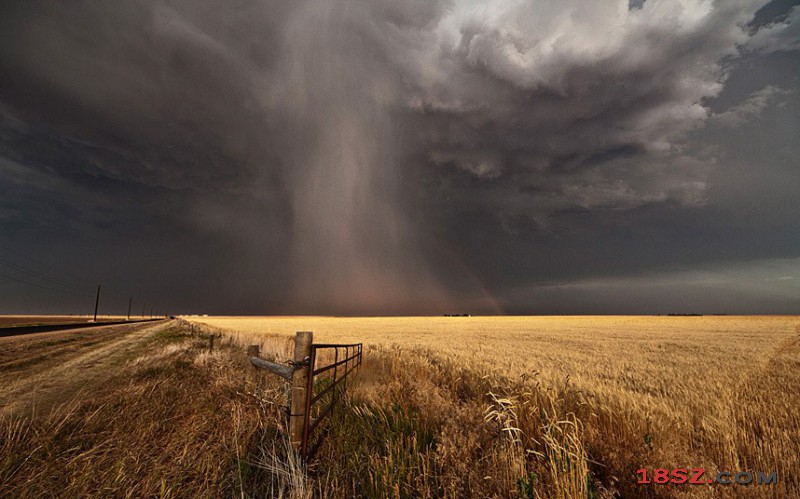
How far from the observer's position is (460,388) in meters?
8.02

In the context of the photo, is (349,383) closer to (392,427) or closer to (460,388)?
(460,388)

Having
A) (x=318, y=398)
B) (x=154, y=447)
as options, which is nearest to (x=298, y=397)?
(x=318, y=398)

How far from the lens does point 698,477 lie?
340cm

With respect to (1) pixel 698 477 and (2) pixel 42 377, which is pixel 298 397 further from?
(2) pixel 42 377

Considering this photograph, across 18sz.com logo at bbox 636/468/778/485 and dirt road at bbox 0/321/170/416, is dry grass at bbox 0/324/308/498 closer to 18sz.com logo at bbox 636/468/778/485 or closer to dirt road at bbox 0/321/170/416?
dirt road at bbox 0/321/170/416

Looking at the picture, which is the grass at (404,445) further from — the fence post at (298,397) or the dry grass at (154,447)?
the fence post at (298,397)

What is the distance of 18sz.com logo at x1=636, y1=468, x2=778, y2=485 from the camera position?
341 cm

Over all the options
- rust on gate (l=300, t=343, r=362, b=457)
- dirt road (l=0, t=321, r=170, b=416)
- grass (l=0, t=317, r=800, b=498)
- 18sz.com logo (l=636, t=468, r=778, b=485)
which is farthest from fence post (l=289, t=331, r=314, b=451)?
dirt road (l=0, t=321, r=170, b=416)

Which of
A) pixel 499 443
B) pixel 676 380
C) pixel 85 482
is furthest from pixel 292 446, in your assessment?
pixel 676 380

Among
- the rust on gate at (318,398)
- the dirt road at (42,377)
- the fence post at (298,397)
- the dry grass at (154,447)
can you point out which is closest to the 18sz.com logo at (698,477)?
the dry grass at (154,447)

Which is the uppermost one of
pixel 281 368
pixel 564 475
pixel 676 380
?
pixel 281 368

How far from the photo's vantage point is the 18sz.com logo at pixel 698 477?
11.2 feet

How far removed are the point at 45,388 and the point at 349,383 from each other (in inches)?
337

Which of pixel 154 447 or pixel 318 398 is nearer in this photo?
pixel 154 447
